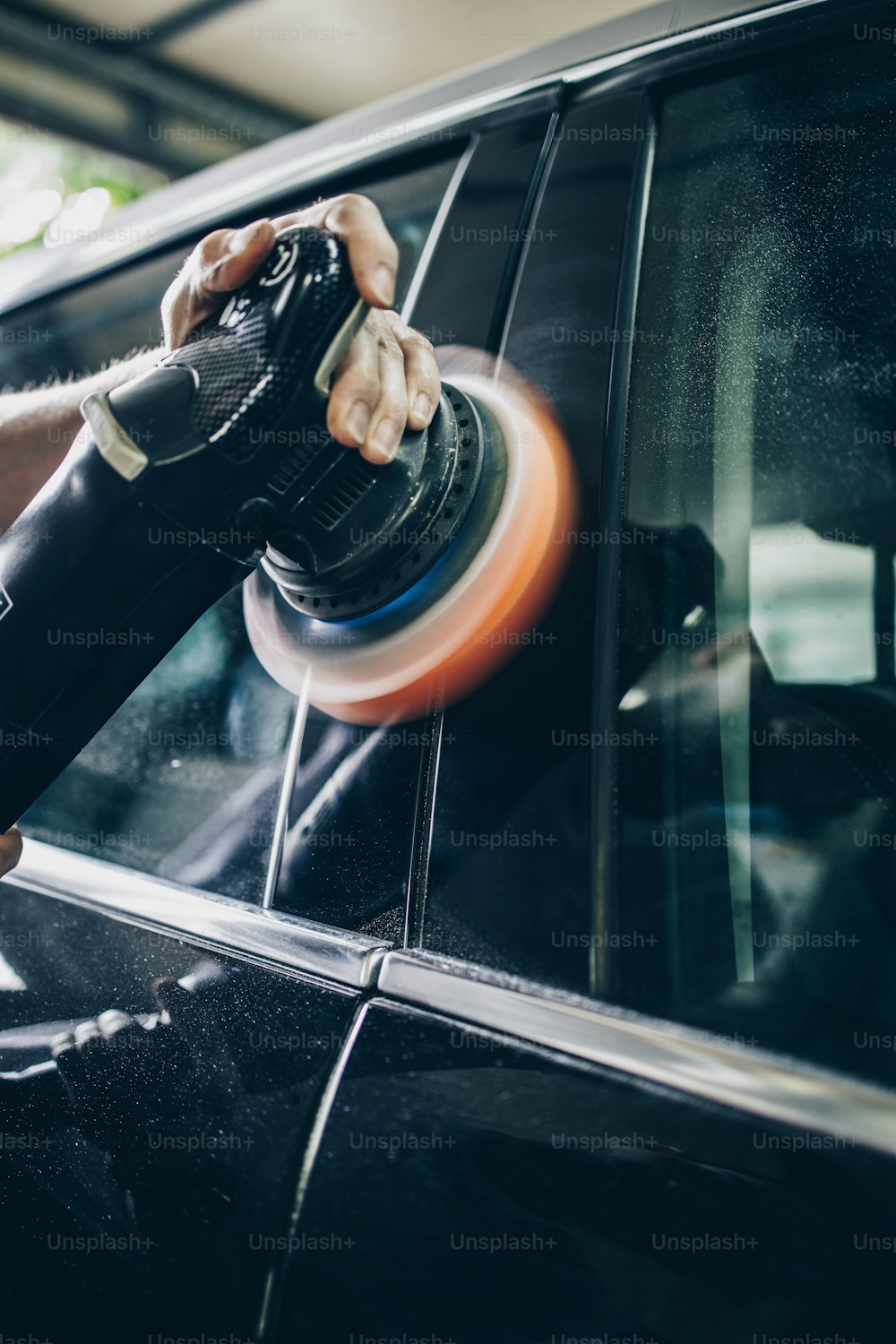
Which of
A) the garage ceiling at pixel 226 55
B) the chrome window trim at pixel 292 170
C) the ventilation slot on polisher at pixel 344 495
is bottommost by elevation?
the garage ceiling at pixel 226 55

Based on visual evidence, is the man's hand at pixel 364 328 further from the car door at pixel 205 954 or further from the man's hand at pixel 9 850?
the man's hand at pixel 9 850

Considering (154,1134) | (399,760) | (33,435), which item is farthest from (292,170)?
(154,1134)

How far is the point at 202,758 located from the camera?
1354 mm

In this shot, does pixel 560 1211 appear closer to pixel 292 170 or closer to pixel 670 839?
pixel 670 839

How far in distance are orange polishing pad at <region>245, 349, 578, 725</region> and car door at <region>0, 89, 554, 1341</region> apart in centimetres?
6

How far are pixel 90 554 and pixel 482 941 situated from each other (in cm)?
55

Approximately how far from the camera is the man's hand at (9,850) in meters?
1.23

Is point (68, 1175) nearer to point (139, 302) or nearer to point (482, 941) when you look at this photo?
point (482, 941)

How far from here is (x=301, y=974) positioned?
1022 mm

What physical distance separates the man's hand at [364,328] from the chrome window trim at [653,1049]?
0.53 metres

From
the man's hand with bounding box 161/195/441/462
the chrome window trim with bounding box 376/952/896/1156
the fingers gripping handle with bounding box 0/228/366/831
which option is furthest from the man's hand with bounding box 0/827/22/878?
the man's hand with bounding box 161/195/441/462

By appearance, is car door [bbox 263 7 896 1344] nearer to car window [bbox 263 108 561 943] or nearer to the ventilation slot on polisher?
car window [bbox 263 108 561 943]

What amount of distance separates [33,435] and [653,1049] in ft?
4.65

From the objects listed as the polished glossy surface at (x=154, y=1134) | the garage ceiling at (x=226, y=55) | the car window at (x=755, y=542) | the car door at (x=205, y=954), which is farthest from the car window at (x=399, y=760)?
the garage ceiling at (x=226, y=55)
